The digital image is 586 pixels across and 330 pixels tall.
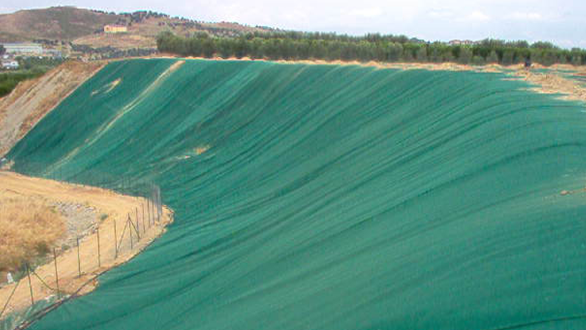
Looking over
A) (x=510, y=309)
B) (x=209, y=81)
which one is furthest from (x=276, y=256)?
(x=209, y=81)

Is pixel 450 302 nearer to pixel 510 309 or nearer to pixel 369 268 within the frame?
pixel 510 309

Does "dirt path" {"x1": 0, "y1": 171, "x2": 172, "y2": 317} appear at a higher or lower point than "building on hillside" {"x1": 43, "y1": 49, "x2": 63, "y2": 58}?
lower

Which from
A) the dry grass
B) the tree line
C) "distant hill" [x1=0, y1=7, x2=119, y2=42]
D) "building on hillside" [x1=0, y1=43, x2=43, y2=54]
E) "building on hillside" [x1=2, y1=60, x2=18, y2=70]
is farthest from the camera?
"distant hill" [x1=0, y1=7, x2=119, y2=42]

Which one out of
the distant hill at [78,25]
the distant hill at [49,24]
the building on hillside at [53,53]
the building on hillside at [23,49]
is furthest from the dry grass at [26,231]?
the distant hill at [49,24]

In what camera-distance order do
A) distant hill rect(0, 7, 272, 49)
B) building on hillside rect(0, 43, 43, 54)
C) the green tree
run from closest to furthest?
the green tree < building on hillside rect(0, 43, 43, 54) < distant hill rect(0, 7, 272, 49)

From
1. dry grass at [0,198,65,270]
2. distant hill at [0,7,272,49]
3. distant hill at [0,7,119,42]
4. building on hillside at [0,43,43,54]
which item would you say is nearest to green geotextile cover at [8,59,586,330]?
dry grass at [0,198,65,270]

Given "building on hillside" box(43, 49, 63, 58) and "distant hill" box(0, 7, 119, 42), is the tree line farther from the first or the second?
"distant hill" box(0, 7, 119, 42)

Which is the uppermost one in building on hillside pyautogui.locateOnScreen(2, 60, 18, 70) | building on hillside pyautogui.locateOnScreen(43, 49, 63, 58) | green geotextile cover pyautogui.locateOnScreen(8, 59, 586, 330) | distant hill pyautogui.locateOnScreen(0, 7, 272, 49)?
distant hill pyautogui.locateOnScreen(0, 7, 272, 49)
